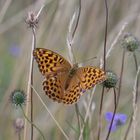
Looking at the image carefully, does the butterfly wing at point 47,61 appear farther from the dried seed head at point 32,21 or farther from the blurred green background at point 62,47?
the blurred green background at point 62,47

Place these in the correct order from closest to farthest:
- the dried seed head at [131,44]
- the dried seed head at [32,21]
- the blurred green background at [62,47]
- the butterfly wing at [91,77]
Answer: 1. the butterfly wing at [91,77]
2. the dried seed head at [32,21]
3. the dried seed head at [131,44]
4. the blurred green background at [62,47]

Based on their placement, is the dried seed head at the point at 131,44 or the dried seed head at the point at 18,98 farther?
the dried seed head at the point at 131,44

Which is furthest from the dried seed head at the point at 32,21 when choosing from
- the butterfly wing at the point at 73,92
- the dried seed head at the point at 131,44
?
the dried seed head at the point at 131,44

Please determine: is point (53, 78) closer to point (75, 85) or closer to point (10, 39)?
point (75, 85)

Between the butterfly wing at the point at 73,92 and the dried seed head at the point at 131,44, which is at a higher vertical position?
the dried seed head at the point at 131,44

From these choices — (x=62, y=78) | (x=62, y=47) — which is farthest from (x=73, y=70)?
(x=62, y=47)

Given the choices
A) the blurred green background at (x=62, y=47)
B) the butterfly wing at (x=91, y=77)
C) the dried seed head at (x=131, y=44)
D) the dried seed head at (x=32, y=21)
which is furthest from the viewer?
the blurred green background at (x=62, y=47)

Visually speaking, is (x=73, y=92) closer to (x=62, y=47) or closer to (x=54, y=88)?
(x=54, y=88)

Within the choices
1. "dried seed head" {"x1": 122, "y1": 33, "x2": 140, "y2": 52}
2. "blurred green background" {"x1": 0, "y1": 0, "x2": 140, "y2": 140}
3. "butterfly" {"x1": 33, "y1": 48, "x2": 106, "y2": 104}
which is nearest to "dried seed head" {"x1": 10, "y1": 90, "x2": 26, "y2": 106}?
"butterfly" {"x1": 33, "y1": 48, "x2": 106, "y2": 104}
